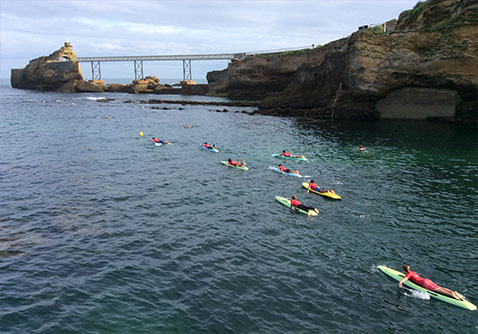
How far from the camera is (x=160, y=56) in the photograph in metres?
195

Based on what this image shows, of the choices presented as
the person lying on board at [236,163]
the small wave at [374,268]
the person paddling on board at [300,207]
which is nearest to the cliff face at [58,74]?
the person lying on board at [236,163]

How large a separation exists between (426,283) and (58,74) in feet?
568

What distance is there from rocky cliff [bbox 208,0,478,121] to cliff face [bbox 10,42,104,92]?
112 meters

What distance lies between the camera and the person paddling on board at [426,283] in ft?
51.5

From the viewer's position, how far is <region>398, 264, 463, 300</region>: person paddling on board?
51.5 feet

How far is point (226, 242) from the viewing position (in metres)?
20.9

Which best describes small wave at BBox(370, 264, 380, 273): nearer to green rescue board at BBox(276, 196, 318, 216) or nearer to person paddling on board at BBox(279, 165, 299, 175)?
green rescue board at BBox(276, 196, 318, 216)

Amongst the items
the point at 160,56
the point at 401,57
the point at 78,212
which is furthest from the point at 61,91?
the point at 78,212

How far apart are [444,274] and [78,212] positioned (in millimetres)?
22685

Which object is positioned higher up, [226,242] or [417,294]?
[226,242]

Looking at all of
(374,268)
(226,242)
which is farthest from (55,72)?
(374,268)

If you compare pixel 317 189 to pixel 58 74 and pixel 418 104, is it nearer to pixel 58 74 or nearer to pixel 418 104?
pixel 418 104

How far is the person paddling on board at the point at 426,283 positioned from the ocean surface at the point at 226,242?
22.8 inches

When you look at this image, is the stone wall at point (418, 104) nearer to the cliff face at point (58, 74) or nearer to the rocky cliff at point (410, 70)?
the rocky cliff at point (410, 70)
